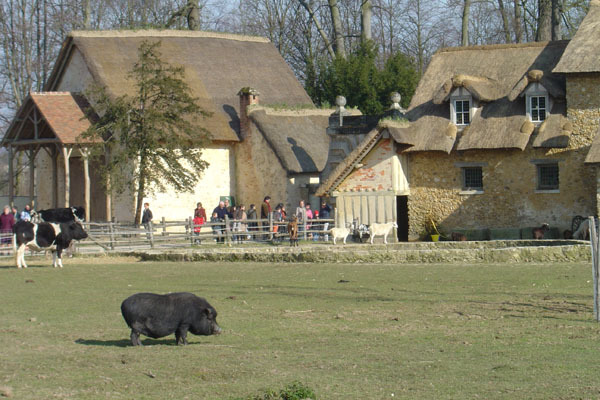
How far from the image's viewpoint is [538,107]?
3541cm

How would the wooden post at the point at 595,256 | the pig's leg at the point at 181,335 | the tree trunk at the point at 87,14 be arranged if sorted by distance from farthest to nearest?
the tree trunk at the point at 87,14
the wooden post at the point at 595,256
the pig's leg at the point at 181,335

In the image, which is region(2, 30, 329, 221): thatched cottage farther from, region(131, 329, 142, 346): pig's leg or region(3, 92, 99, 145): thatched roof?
region(131, 329, 142, 346): pig's leg

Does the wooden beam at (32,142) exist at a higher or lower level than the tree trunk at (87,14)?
lower

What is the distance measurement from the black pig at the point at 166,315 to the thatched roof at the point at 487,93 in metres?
24.7

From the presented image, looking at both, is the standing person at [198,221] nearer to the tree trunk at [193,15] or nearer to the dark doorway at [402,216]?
the dark doorway at [402,216]

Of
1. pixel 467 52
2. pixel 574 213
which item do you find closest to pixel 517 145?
pixel 574 213

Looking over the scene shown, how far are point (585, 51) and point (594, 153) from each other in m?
4.70

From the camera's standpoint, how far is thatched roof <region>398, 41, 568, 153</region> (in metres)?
35.2

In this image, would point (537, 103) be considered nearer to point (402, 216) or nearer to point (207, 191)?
point (402, 216)

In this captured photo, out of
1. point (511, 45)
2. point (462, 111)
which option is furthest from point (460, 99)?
point (511, 45)

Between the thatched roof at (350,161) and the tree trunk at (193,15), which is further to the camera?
the tree trunk at (193,15)

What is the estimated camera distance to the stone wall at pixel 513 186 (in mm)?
34375

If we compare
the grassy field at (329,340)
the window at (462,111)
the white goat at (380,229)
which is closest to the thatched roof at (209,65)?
the white goat at (380,229)

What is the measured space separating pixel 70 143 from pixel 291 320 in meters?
28.7
